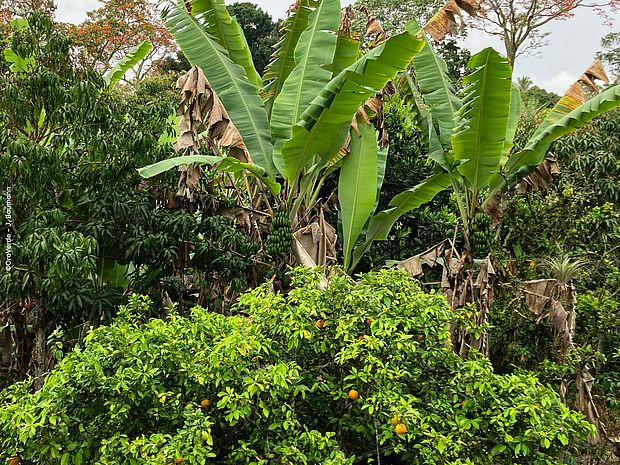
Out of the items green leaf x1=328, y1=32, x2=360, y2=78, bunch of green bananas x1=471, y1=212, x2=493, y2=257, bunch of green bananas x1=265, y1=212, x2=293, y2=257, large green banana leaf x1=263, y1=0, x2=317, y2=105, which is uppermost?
large green banana leaf x1=263, y1=0, x2=317, y2=105

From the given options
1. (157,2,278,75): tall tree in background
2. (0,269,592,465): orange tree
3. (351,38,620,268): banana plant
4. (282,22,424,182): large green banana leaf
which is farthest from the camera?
(157,2,278,75): tall tree in background

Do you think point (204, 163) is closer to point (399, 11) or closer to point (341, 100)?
point (341, 100)

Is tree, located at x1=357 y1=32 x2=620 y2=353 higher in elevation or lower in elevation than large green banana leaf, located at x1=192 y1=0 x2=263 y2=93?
lower

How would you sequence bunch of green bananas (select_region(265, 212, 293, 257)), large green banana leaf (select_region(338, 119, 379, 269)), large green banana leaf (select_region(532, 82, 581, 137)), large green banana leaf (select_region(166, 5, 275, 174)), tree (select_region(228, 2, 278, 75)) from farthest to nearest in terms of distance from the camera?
1. tree (select_region(228, 2, 278, 75))
2. large green banana leaf (select_region(532, 82, 581, 137))
3. large green banana leaf (select_region(338, 119, 379, 269))
4. large green banana leaf (select_region(166, 5, 275, 174))
5. bunch of green bananas (select_region(265, 212, 293, 257))

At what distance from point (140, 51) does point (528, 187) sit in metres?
4.75

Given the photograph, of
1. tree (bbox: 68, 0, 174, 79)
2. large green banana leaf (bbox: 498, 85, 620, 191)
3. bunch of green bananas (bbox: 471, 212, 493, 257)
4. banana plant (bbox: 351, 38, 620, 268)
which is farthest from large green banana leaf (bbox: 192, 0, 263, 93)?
tree (bbox: 68, 0, 174, 79)

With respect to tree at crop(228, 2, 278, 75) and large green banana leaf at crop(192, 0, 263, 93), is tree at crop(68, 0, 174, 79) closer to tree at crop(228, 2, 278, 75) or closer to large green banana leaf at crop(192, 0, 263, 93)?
tree at crop(228, 2, 278, 75)

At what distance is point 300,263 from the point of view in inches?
202

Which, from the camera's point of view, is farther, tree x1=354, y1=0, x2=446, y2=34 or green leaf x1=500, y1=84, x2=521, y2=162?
tree x1=354, y1=0, x2=446, y2=34

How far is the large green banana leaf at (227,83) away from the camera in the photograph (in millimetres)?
5512

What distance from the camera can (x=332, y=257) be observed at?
5570 millimetres

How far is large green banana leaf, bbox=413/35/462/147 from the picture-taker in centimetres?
577

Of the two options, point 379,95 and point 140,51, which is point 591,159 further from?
point 140,51

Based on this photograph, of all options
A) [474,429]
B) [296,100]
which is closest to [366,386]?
[474,429]
